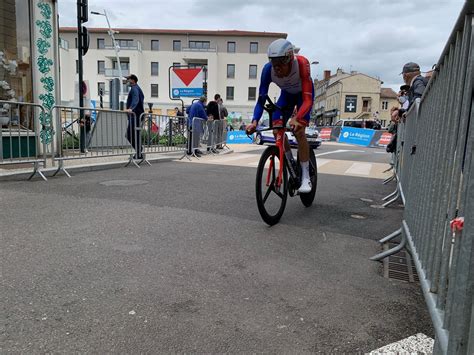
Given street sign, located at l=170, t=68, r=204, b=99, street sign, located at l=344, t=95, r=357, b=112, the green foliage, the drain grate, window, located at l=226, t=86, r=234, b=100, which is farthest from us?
street sign, located at l=344, t=95, r=357, b=112

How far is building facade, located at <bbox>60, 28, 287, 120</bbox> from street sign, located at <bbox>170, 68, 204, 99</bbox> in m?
44.3

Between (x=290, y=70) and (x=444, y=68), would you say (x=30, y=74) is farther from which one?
(x=444, y=68)

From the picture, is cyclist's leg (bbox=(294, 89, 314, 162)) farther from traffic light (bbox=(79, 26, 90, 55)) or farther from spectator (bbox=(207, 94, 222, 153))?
spectator (bbox=(207, 94, 222, 153))

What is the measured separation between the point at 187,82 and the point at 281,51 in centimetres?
1013

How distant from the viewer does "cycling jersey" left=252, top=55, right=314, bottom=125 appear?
4.20 meters

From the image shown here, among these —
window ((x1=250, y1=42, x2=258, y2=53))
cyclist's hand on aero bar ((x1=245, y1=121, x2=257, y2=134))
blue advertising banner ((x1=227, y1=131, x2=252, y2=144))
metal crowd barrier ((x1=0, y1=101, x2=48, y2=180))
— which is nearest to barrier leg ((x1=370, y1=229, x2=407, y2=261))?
cyclist's hand on aero bar ((x1=245, y1=121, x2=257, y2=134))

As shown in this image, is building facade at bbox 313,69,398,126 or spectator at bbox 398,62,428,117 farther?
building facade at bbox 313,69,398,126

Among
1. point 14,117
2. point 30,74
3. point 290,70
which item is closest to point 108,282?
point 290,70

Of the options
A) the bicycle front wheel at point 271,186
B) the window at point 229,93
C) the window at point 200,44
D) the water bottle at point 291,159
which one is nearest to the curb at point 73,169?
the bicycle front wheel at point 271,186

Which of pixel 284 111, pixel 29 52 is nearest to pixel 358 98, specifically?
pixel 29 52

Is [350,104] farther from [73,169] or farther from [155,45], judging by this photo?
[73,169]

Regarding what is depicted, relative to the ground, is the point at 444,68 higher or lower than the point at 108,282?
higher

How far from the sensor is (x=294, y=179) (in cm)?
469

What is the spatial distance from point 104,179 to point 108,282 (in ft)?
15.2
